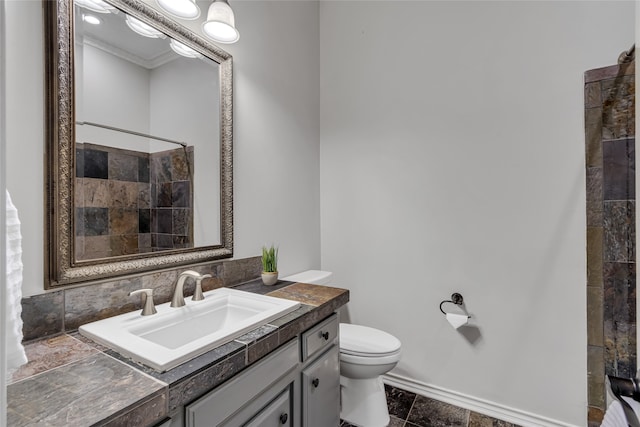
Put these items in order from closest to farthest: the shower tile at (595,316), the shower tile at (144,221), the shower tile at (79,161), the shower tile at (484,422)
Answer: the shower tile at (79,161), the shower tile at (144,221), the shower tile at (595,316), the shower tile at (484,422)

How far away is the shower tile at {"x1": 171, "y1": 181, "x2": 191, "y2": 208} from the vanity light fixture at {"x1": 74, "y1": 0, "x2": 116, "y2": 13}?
684 mm

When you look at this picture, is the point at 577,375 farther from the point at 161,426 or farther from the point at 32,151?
the point at 32,151

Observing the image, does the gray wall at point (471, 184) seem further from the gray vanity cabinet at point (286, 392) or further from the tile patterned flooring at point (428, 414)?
the gray vanity cabinet at point (286, 392)

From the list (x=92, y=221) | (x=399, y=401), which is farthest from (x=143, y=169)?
(x=399, y=401)

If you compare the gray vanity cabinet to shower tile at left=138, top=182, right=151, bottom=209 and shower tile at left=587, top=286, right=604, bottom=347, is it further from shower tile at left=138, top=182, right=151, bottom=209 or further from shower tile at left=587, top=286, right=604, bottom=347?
shower tile at left=587, top=286, right=604, bottom=347

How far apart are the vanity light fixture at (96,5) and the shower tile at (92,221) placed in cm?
72

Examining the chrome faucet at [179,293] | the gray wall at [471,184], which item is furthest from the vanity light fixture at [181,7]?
the gray wall at [471,184]

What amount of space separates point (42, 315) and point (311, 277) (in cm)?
139

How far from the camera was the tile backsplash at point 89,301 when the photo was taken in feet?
2.98

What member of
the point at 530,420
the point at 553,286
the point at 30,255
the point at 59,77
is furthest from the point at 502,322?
the point at 59,77

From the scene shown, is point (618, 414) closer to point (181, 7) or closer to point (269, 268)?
point (269, 268)

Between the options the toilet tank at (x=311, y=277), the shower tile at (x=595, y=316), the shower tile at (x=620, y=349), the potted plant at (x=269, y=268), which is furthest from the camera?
the toilet tank at (x=311, y=277)

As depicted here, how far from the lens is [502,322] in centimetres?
177

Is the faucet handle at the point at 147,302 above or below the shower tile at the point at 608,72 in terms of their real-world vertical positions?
below
